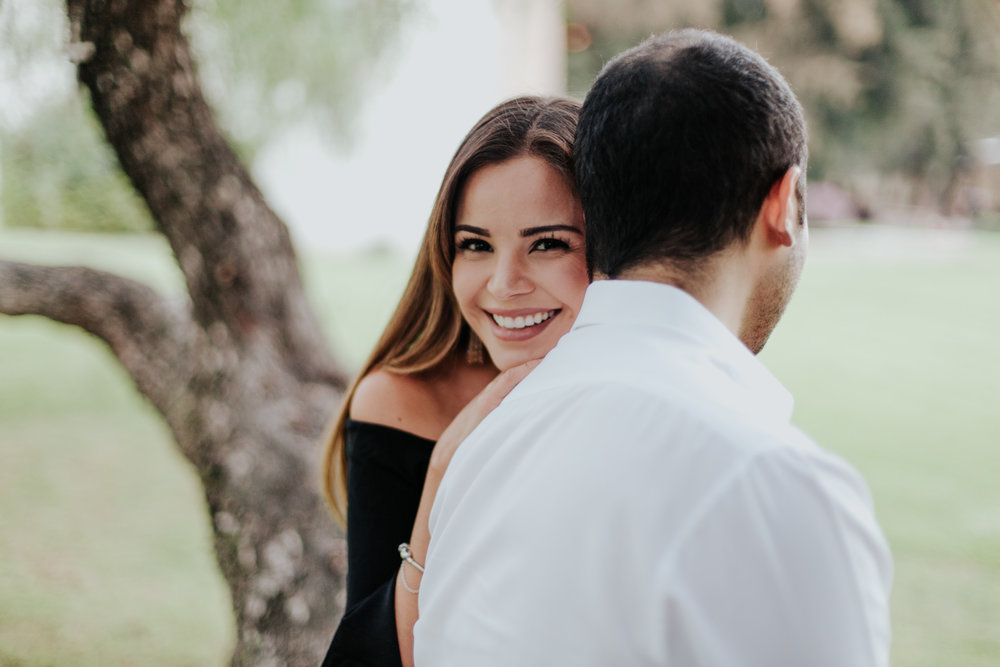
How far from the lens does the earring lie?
7.23 ft

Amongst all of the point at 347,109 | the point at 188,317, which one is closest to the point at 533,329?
the point at 188,317

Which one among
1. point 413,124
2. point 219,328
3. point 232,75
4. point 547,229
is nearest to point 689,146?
point 547,229

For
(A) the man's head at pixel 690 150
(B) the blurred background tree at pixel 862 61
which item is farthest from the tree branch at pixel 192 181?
(B) the blurred background tree at pixel 862 61

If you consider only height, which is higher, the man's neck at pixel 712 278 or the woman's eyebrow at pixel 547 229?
the man's neck at pixel 712 278

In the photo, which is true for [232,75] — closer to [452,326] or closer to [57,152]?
[57,152]

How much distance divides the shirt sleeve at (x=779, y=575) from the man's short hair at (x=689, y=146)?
361 millimetres

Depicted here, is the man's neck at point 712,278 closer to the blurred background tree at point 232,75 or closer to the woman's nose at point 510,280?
the woman's nose at point 510,280

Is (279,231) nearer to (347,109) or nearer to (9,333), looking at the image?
(347,109)

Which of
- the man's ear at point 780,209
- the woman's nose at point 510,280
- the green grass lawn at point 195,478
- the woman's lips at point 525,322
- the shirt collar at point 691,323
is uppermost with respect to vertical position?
the man's ear at point 780,209

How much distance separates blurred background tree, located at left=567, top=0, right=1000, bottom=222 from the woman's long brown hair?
16.7 metres

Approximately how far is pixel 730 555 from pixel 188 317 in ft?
10.2

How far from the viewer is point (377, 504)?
6.54 feet

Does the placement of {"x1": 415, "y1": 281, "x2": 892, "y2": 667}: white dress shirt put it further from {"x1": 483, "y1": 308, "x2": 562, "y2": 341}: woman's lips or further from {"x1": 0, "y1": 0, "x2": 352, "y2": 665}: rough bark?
{"x1": 0, "y1": 0, "x2": 352, "y2": 665}: rough bark

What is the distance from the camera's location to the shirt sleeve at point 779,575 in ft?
2.74
